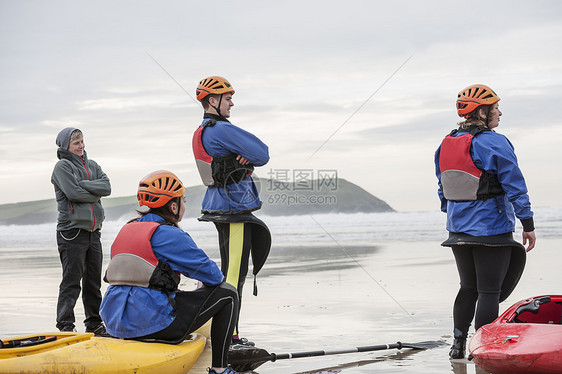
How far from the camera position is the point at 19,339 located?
428 centimetres

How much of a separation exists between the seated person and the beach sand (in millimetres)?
361

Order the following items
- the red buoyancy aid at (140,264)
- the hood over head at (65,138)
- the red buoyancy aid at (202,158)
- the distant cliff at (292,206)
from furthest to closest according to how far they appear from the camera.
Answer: the distant cliff at (292,206) < the hood over head at (65,138) < the red buoyancy aid at (202,158) < the red buoyancy aid at (140,264)

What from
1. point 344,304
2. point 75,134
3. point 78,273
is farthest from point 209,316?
point 344,304

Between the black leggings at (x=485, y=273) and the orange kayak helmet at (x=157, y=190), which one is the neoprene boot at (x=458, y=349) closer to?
the black leggings at (x=485, y=273)

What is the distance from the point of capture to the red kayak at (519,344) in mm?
4223

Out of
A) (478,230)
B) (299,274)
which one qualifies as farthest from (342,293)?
(478,230)

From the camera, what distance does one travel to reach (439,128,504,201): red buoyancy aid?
5.14 m

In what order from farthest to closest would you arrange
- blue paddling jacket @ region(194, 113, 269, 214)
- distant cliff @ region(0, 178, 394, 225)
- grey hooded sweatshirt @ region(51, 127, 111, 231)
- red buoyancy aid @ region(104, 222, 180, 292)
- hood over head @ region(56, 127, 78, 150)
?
1. distant cliff @ region(0, 178, 394, 225)
2. hood over head @ region(56, 127, 78, 150)
3. grey hooded sweatshirt @ region(51, 127, 111, 231)
4. blue paddling jacket @ region(194, 113, 269, 214)
5. red buoyancy aid @ region(104, 222, 180, 292)

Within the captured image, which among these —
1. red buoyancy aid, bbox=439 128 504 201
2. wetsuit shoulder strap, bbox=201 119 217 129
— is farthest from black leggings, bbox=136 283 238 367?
red buoyancy aid, bbox=439 128 504 201

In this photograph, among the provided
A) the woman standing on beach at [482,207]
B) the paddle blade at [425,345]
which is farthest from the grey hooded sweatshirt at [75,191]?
the woman standing on beach at [482,207]

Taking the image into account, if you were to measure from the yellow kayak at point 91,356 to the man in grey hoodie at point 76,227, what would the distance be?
87.9 inches

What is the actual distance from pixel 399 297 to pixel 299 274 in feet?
8.94

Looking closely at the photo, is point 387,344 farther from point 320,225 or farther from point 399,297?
point 320,225

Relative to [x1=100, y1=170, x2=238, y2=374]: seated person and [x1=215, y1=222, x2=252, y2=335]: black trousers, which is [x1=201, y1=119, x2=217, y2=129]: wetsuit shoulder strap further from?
[x1=100, y1=170, x2=238, y2=374]: seated person
